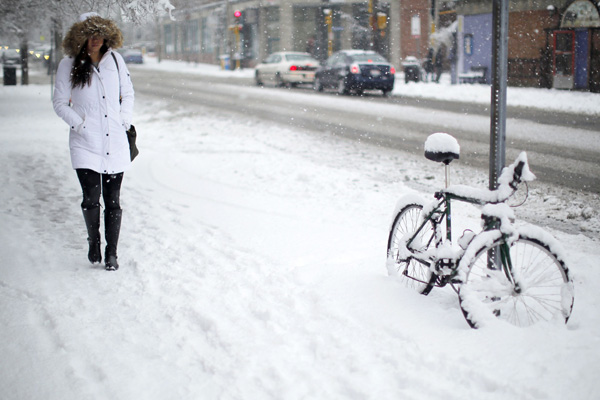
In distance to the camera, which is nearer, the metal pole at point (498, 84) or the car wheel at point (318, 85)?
the metal pole at point (498, 84)

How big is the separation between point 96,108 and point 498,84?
2821 mm

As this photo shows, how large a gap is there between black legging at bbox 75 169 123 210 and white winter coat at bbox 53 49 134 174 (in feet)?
0.26

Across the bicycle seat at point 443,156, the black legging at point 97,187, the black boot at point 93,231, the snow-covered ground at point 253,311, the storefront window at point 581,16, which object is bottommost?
the snow-covered ground at point 253,311

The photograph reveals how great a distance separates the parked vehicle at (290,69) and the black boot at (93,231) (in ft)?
76.1

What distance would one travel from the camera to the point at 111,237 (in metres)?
4.81

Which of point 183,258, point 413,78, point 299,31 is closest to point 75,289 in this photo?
point 183,258

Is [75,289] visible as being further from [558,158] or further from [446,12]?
[446,12]

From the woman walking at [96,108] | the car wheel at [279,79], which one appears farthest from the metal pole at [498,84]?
the car wheel at [279,79]

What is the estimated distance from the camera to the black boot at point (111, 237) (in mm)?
4789

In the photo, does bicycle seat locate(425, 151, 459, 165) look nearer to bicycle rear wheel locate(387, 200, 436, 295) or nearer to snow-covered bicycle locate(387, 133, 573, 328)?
snow-covered bicycle locate(387, 133, 573, 328)

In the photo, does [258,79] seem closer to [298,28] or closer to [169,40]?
[298,28]

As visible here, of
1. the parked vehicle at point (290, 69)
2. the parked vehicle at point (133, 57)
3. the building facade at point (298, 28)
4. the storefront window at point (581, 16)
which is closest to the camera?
the storefront window at point (581, 16)

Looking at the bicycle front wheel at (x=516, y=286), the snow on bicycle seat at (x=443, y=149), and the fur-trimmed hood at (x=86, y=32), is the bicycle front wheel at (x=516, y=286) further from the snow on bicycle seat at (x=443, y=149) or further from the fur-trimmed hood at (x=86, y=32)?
the fur-trimmed hood at (x=86, y=32)

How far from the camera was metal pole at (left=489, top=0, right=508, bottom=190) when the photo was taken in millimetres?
3666
